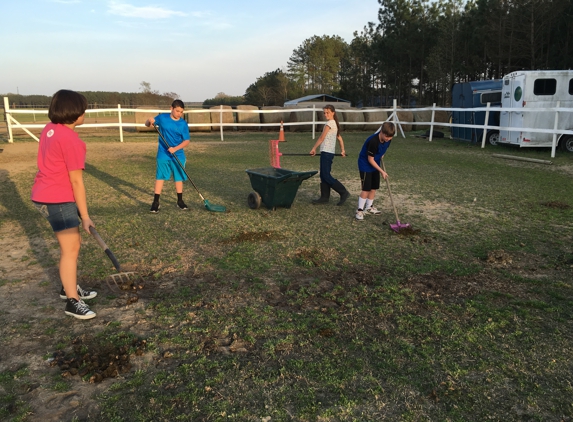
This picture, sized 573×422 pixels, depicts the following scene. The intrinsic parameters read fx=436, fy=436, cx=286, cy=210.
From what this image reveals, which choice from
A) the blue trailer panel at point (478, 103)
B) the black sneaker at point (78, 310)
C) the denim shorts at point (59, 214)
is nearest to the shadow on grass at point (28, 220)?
the black sneaker at point (78, 310)

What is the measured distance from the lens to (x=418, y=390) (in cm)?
274

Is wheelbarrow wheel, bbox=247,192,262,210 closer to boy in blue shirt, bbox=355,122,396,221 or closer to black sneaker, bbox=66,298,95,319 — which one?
boy in blue shirt, bbox=355,122,396,221

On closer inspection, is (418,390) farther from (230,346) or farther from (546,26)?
(546,26)

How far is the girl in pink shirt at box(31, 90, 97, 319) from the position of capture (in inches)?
137

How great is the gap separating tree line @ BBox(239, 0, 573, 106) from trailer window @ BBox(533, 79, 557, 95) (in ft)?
60.2

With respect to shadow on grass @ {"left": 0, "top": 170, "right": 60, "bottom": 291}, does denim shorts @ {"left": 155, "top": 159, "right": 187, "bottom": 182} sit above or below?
above

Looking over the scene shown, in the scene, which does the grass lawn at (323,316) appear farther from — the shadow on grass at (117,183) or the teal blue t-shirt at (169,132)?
the shadow on grass at (117,183)

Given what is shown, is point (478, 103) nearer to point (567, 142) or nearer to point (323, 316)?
point (567, 142)

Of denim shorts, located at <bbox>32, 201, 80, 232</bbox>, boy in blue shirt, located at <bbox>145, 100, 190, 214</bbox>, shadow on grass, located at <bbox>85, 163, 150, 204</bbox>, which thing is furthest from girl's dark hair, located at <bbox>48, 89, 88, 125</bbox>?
shadow on grass, located at <bbox>85, 163, 150, 204</bbox>

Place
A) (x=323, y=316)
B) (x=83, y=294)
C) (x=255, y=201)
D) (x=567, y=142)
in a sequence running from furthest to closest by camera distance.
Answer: (x=567, y=142) < (x=255, y=201) < (x=83, y=294) < (x=323, y=316)

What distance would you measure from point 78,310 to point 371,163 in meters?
4.43

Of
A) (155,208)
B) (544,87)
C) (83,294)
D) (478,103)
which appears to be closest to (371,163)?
(155,208)

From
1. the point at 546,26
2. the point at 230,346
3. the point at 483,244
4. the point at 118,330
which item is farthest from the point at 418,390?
the point at 546,26

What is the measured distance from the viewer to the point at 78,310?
3.66 m
